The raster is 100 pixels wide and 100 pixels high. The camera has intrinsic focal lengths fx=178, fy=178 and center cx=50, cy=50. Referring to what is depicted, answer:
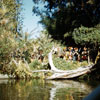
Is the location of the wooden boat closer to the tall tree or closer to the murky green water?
the tall tree

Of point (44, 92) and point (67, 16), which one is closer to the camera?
point (44, 92)

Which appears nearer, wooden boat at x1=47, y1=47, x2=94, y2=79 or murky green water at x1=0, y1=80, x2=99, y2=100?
murky green water at x1=0, y1=80, x2=99, y2=100

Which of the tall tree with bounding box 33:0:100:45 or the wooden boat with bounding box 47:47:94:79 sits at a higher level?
the tall tree with bounding box 33:0:100:45

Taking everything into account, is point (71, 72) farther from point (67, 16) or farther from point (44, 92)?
point (44, 92)

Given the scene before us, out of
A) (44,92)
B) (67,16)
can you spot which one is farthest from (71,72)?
(44,92)

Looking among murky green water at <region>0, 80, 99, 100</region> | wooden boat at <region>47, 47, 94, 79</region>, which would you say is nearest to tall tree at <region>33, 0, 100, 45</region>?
wooden boat at <region>47, 47, 94, 79</region>

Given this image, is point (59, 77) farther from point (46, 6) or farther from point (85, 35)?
point (46, 6)

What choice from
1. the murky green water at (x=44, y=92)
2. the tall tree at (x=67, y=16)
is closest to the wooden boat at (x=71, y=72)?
the tall tree at (x=67, y=16)

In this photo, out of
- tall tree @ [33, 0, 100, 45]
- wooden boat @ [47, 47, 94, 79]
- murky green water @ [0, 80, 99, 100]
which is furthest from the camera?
wooden boat @ [47, 47, 94, 79]

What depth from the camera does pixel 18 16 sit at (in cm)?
2319

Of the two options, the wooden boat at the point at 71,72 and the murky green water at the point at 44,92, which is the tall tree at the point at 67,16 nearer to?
the wooden boat at the point at 71,72

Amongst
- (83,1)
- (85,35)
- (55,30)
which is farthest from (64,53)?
(83,1)

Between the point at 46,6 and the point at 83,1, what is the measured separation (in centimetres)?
370

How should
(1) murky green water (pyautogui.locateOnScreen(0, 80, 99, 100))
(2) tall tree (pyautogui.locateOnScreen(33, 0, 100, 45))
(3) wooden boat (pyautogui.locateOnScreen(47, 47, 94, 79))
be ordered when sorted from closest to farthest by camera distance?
1. (1) murky green water (pyautogui.locateOnScreen(0, 80, 99, 100))
2. (2) tall tree (pyautogui.locateOnScreen(33, 0, 100, 45))
3. (3) wooden boat (pyautogui.locateOnScreen(47, 47, 94, 79))
